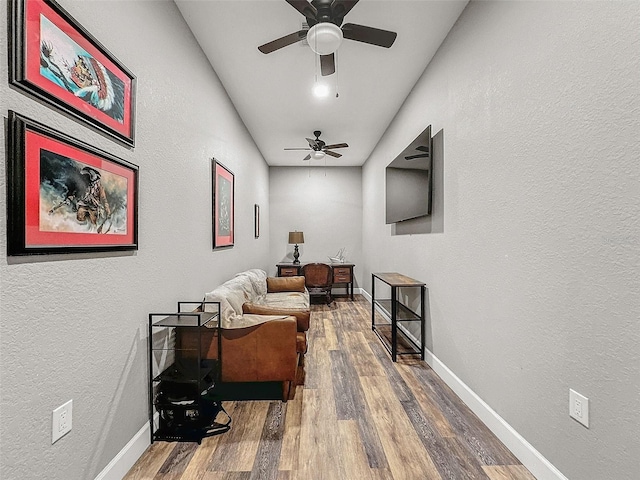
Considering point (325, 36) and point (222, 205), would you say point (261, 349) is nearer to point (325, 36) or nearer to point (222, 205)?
point (222, 205)

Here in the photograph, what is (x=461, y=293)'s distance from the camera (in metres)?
2.56

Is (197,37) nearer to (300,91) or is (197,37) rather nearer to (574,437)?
(300,91)

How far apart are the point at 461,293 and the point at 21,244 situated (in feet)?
8.35

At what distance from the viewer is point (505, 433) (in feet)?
6.39

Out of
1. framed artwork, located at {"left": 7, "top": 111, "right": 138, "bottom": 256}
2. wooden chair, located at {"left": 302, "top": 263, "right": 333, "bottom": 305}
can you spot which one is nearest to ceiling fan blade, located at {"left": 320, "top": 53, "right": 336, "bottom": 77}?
framed artwork, located at {"left": 7, "top": 111, "right": 138, "bottom": 256}

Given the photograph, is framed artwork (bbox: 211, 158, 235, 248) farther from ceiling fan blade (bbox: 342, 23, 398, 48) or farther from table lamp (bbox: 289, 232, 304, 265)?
table lamp (bbox: 289, 232, 304, 265)

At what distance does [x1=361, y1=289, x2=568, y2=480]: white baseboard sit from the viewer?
1.64m

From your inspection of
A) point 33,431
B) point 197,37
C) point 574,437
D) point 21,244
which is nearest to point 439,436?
point 574,437

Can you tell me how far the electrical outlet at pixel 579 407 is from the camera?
142 cm

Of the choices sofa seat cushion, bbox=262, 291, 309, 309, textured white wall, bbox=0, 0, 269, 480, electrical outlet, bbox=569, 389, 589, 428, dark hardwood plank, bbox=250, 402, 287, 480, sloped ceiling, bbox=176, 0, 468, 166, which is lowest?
dark hardwood plank, bbox=250, 402, 287, 480

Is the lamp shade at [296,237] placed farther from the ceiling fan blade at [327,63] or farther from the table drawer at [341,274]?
the ceiling fan blade at [327,63]

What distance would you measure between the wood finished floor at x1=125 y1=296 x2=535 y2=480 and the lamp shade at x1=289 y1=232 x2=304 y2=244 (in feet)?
13.4

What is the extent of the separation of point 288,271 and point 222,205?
3.18 metres

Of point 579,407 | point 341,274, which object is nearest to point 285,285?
point 341,274
